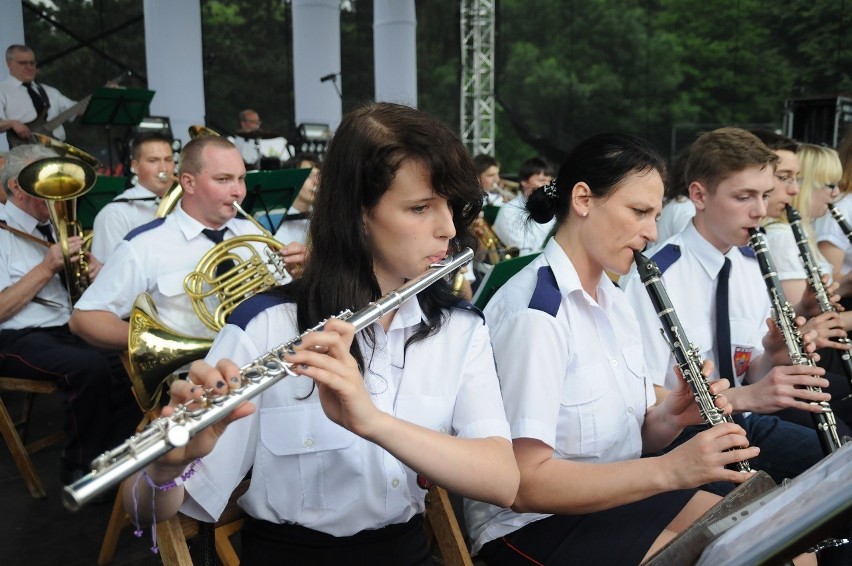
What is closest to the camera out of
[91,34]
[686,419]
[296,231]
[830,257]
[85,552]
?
[686,419]

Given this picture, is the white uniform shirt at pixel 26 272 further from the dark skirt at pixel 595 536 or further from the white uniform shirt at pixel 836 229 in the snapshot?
the white uniform shirt at pixel 836 229

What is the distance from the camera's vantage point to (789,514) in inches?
36.9

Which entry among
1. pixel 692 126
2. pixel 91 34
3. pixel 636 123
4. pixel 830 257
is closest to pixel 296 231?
pixel 830 257

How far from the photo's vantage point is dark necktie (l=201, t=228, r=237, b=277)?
3464mm

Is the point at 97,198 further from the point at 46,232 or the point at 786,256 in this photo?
the point at 786,256

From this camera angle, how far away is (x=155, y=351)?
246cm

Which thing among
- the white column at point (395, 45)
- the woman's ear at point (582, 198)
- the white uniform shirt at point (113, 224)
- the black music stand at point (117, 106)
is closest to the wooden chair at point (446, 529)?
the woman's ear at point (582, 198)

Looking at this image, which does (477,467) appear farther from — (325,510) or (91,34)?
(91,34)

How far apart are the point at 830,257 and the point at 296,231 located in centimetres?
329

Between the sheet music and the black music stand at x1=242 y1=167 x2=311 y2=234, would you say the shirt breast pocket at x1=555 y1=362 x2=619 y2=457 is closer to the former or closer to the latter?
the sheet music

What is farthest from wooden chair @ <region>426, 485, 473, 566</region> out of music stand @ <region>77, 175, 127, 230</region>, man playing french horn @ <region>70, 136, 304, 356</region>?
music stand @ <region>77, 175, 127, 230</region>

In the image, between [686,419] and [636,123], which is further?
[636,123]

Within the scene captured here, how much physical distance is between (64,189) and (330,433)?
2.96 m

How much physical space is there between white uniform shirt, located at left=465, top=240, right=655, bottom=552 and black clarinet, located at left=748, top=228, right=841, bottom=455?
25.4 inches
